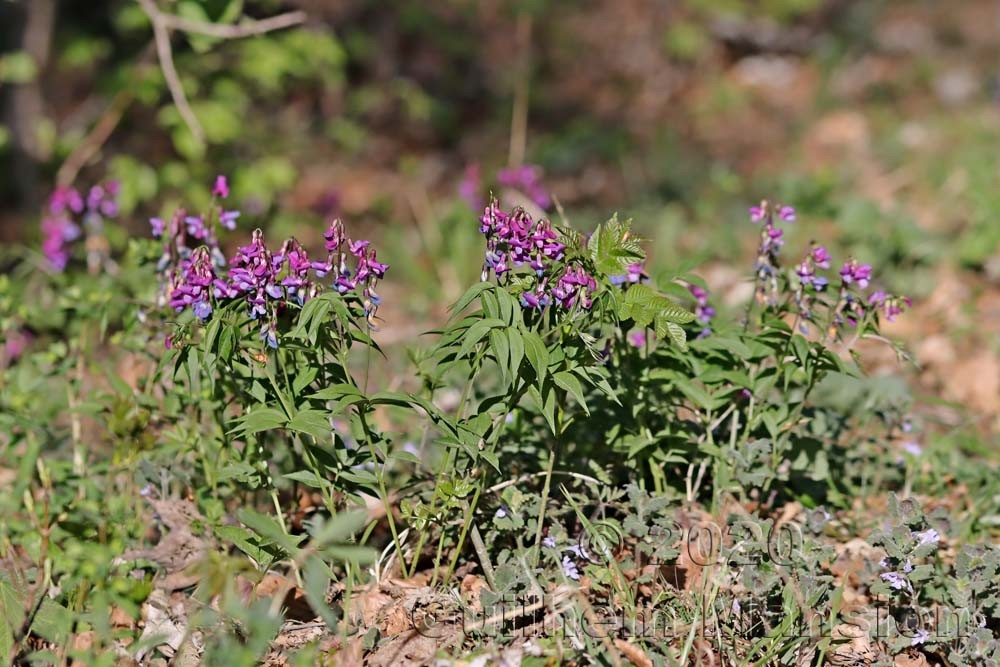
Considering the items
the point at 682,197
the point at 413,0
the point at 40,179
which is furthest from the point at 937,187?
the point at 40,179

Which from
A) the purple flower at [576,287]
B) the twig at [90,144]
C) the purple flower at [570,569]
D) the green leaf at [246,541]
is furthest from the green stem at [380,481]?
the twig at [90,144]

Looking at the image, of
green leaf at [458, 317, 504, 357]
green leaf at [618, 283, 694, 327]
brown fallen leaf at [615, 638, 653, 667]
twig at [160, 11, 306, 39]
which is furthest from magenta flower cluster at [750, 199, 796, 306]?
twig at [160, 11, 306, 39]

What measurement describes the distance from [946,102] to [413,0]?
378 cm

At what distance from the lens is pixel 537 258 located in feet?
7.00

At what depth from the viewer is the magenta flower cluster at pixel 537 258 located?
2.10 meters

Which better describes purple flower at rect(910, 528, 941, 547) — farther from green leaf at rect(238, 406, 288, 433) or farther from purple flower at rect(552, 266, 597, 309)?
green leaf at rect(238, 406, 288, 433)

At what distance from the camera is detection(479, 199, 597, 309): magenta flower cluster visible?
2.10 m

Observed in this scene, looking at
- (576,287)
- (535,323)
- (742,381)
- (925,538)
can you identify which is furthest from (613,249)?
(925,538)

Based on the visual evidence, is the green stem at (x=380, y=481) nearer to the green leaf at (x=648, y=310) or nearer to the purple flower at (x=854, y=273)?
the green leaf at (x=648, y=310)

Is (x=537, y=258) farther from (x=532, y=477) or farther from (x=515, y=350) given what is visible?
(x=532, y=477)

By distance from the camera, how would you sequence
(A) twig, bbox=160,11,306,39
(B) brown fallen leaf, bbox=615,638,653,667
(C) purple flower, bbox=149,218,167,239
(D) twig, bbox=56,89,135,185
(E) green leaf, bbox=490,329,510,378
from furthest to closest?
(D) twig, bbox=56,89,135,185
(A) twig, bbox=160,11,306,39
(C) purple flower, bbox=149,218,167,239
(B) brown fallen leaf, bbox=615,638,653,667
(E) green leaf, bbox=490,329,510,378

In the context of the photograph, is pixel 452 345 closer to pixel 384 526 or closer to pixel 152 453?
pixel 384 526

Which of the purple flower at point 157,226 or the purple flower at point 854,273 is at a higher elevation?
the purple flower at point 157,226

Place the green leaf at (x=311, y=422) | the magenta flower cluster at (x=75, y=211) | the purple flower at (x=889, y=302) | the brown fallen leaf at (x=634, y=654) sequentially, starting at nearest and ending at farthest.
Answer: the green leaf at (x=311, y=422), the brown fallen leaf at (x=634, y=654), the purple flower at (x=889, y=302), the magenta flower cluster at (x=75, y=211)
